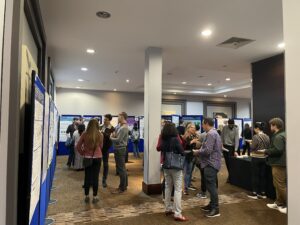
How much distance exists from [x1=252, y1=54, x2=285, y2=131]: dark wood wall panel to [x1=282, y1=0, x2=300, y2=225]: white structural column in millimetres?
4076

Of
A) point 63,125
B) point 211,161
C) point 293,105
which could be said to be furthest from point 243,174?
point 63,125

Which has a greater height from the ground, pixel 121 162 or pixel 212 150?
pixel 212 150

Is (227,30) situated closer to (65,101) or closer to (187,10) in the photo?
(187,10)

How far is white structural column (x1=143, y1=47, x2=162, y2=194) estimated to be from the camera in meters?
4.55

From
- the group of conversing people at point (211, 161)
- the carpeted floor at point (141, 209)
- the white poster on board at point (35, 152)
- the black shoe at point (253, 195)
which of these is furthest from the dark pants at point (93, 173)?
the black shoe at point (253, 195)

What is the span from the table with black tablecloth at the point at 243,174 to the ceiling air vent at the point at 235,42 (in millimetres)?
2424

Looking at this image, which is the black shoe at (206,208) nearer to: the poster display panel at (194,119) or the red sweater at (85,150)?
the red sweater at (85,150)

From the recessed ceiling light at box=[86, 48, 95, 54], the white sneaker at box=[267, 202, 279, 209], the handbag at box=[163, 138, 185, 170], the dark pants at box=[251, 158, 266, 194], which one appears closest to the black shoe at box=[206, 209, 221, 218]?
the handbag at box=[163, 138, 185, 170]

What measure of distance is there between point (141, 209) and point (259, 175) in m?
2.35

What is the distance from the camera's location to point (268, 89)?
5.26 metres

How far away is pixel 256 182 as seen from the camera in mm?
4539

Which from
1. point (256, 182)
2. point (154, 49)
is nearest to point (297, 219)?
point (256, 182)

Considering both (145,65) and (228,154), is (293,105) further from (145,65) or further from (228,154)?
(228,154)

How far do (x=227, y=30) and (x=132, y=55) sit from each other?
2254 mm
